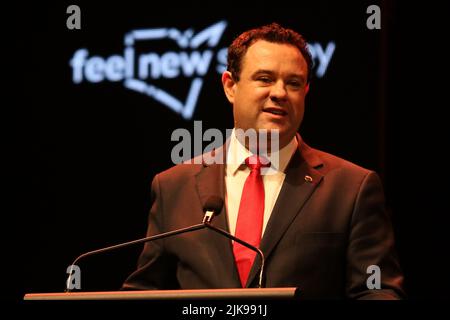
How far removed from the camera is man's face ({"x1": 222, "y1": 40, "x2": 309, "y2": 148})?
3275 millimetres

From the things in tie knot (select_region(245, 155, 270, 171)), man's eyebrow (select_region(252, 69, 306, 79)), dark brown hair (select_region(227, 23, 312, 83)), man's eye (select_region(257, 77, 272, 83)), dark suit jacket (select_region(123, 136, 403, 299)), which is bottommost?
dark suit jacket (select_region(123, 136, 403, 299))

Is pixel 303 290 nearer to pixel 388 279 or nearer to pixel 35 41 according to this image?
pixel 388 279

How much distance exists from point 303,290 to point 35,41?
234cm

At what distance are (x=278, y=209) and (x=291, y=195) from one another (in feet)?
0.25

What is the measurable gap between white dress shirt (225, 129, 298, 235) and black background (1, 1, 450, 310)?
868 millimetres

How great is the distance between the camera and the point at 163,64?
4.47 metres

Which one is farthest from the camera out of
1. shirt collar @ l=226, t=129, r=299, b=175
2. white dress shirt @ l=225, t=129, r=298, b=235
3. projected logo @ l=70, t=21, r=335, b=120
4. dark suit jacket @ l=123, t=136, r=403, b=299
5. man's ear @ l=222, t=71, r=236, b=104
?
projected logo @ l=70, t=21, r=335, b=120

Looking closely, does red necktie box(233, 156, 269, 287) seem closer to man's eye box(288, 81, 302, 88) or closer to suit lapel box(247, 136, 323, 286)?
suit lapel box(247, 136, 323, 286)

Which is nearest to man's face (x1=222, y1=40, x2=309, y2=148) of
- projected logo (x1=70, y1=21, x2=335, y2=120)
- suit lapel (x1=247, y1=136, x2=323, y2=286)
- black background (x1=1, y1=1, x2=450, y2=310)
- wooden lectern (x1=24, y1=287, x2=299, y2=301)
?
suit lapel (x1=247, y1=136, x2=323, y2=286)

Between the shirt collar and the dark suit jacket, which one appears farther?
the shirt collar

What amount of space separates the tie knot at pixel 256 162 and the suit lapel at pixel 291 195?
3.6 inches

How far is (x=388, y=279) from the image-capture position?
2990mm

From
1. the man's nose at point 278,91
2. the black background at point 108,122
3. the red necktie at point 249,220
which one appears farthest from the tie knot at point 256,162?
the black background at point 108,122

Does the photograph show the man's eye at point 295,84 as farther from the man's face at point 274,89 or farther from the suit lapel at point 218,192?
the suit lapel at point 218,192
